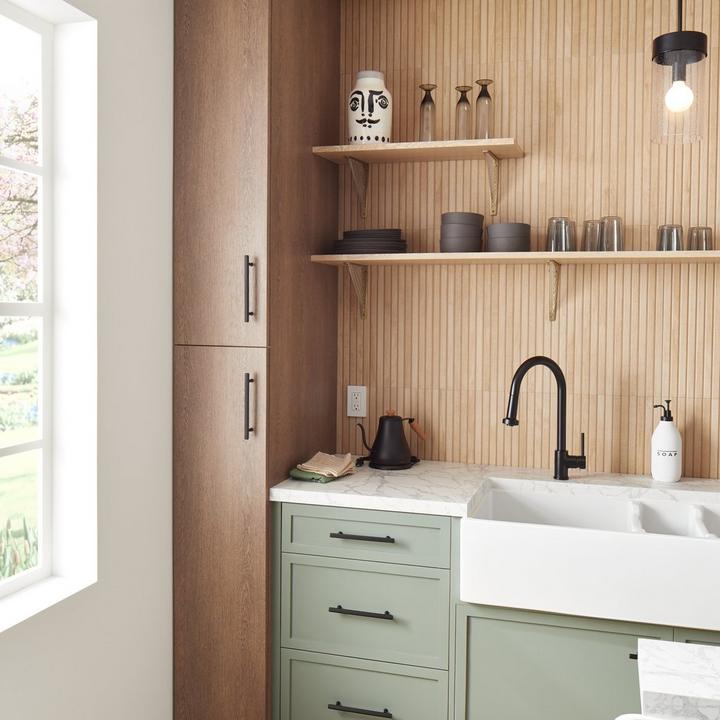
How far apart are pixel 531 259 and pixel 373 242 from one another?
1.68 ft

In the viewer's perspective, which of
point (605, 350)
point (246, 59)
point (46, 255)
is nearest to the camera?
point (46, 255)

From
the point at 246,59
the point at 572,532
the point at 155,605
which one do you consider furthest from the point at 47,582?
the point at 246,59

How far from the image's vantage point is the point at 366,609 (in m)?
2.38

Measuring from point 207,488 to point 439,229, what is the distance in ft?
3.91

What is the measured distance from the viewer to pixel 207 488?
2473 mm

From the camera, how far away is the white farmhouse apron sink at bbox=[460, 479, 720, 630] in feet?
6.68

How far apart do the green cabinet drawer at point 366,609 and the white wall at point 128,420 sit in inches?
15.9

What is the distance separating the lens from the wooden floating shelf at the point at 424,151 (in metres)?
2.59

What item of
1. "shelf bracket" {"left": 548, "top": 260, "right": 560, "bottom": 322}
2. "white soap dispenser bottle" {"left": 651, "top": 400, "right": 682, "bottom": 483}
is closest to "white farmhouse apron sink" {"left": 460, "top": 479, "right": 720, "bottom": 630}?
"white soap dispenser bottle" {"left": 651, "top": 400, "right": 682, "bottom": 483}

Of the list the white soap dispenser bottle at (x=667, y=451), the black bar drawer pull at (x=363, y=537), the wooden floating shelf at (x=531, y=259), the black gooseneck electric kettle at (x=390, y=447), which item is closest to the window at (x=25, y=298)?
the black bar drawer pull at (x=363, y=537)

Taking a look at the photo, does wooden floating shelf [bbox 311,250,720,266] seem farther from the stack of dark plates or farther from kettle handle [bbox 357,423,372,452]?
kettle handle [bbox 357,423,372,452]

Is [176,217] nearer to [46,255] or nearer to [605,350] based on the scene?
[46,255]

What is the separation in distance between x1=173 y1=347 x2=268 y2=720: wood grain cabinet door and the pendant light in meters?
1.24

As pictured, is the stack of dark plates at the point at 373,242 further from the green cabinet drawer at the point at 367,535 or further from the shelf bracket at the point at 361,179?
the green cabinet drawer at the point at 367,535
